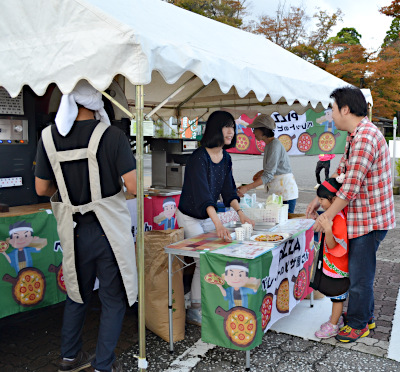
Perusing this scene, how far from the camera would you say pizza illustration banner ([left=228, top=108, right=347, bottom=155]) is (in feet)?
26.6

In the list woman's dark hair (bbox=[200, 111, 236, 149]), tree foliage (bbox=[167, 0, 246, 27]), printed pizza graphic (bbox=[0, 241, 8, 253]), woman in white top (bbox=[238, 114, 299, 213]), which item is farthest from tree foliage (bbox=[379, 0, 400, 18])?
printed pizza graphic (bbox=[0, 241, 8, 253])

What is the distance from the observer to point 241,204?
389cm

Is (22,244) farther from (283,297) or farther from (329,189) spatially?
(329,189)

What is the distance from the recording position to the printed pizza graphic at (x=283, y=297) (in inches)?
131

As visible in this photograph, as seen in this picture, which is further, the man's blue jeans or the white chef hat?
the man's blue jeans

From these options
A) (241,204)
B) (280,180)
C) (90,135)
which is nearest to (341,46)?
(280,180)

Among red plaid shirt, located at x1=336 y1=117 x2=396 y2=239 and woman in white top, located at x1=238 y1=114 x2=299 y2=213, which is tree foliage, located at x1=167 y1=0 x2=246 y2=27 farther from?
red plaid shirt, located at x1=336 y1=117 x2=396 y2=239

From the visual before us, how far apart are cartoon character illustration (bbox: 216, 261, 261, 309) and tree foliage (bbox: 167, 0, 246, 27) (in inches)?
912

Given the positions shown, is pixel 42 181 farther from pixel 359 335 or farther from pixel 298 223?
pixel 359 335

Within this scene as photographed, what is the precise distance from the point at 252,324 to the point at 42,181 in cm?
169

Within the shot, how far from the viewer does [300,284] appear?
149 inches

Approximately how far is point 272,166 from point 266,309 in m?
2.36

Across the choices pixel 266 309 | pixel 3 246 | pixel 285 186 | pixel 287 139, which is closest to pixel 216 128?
pixel 266 309

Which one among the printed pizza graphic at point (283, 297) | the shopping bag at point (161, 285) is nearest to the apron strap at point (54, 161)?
the shopping bag at point (161, 285)
